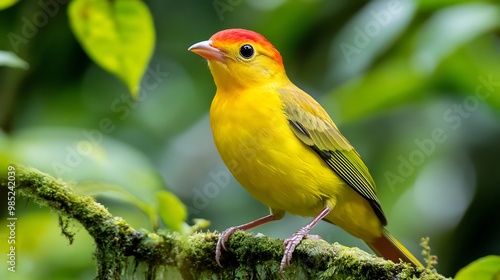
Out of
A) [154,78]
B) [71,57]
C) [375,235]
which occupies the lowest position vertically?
[375,235]

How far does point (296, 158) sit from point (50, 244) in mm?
1295

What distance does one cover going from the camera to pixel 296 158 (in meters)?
3.54

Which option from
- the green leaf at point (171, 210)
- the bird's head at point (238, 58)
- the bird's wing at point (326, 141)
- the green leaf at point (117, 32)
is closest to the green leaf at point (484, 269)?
the green leaf at point (171, 210)

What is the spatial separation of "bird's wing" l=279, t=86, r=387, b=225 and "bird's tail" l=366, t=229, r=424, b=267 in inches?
3.7

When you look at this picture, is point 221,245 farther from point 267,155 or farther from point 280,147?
point 280,147

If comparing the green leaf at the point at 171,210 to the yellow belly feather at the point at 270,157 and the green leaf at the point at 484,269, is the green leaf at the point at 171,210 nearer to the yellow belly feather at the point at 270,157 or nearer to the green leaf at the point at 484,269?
the green leaf at the point at 484,269

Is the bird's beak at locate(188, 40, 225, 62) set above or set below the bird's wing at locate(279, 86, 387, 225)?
above

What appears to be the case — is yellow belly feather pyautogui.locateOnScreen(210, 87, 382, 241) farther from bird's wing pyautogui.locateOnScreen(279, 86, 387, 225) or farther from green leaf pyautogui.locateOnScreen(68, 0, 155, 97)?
green leaf pyautogui.locateOnScreen(68, 0, 155, 97)

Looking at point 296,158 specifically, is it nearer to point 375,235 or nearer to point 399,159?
point 375,235

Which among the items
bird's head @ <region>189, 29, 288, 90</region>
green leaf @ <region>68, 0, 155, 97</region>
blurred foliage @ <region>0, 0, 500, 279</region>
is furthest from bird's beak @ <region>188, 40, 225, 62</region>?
green leaf @ <region>68, 0, 155, 97</region>

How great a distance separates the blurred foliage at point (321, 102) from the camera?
3.53 metres

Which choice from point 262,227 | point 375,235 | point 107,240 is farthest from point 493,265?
point 262,227

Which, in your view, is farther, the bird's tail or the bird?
the bird's tail

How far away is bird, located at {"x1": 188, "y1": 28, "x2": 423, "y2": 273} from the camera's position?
11.3 ft
